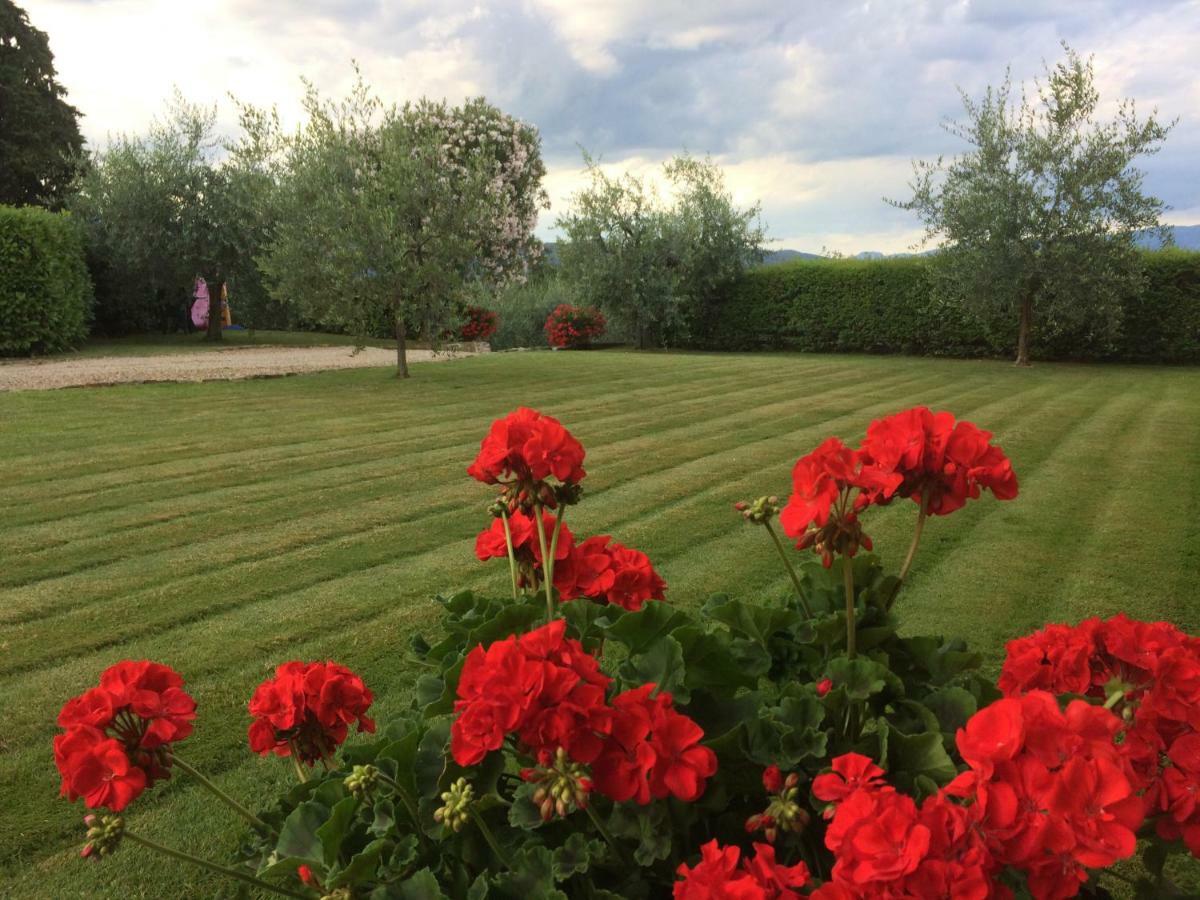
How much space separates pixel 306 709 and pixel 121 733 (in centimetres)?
34

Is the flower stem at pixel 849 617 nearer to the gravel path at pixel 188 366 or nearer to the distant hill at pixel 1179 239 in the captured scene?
the gravel path at pixel 188 366

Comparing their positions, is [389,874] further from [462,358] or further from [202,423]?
[462,358]

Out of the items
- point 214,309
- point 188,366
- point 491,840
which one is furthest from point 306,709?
point 214,309

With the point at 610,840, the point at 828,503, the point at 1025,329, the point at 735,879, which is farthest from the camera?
the point at 1025,329

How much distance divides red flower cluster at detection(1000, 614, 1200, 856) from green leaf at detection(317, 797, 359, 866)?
107 centimetres

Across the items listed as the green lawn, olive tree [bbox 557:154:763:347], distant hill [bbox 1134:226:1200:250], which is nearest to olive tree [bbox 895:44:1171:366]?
distant hill [bbox 1134:226:1200:250]

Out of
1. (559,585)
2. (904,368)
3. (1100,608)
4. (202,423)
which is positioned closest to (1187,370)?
(904,368)

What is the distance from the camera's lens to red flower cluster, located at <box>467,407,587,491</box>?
1594mm

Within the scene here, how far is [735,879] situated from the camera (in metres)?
1.09

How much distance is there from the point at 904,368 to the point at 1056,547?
13099 mm

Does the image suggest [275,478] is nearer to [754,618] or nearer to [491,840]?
[754,618]

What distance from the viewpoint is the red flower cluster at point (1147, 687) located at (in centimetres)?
126

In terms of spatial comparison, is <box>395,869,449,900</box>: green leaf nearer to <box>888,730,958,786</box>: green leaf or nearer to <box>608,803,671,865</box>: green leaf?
<box>608,803,671,865</box>: green leaf

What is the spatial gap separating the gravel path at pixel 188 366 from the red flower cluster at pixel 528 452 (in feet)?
42.4
